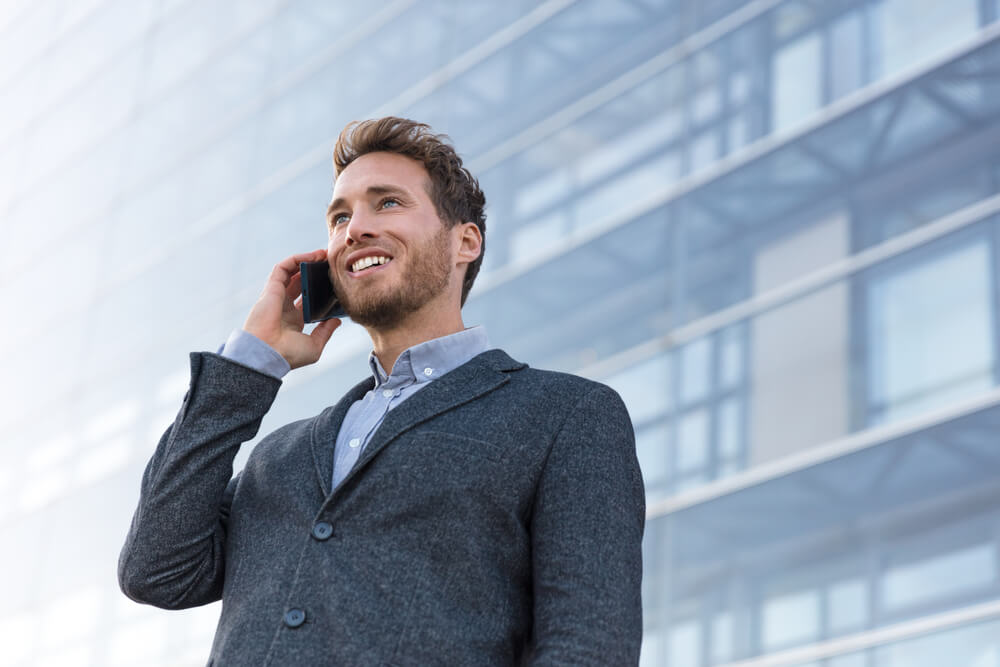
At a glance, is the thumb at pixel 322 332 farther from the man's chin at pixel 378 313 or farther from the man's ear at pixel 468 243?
the man's ear at pixel 468 243

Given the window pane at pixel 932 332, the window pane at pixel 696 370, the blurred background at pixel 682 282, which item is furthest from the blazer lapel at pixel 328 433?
the window pane at pixel 696 370

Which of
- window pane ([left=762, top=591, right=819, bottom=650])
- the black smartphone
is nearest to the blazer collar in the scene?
the black smartphone

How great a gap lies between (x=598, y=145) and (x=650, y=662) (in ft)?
11.1

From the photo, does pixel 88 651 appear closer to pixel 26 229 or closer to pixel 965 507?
pixel 26 229

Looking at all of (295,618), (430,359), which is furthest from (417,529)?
(430,359)

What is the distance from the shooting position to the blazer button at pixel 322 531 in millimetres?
1965

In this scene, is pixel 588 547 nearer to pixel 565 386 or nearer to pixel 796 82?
pixel 565 386

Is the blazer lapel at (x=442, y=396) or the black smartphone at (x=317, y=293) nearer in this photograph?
the blazer lapel at (x=442, y=396)

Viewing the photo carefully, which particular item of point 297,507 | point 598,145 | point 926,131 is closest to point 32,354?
point 598,145

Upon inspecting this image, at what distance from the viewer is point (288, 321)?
244 cm

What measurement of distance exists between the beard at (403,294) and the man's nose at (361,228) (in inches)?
2.9

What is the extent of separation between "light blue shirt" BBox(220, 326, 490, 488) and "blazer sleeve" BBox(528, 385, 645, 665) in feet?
1.11

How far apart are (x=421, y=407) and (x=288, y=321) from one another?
0.46 meters

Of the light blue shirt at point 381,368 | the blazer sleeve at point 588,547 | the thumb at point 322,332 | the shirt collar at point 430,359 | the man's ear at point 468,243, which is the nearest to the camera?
the blazer sleeve at point 588,547
